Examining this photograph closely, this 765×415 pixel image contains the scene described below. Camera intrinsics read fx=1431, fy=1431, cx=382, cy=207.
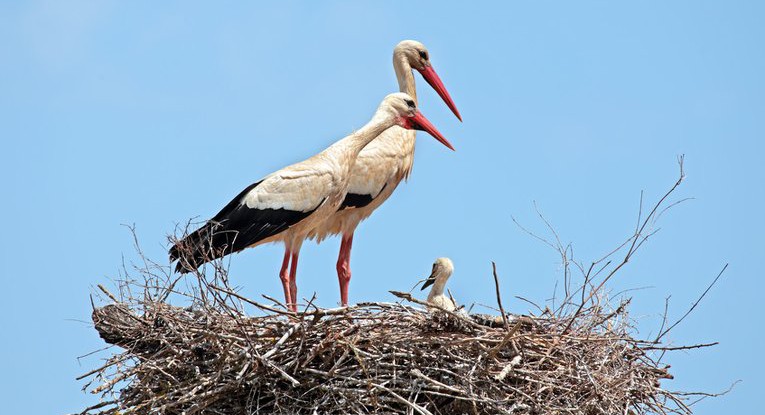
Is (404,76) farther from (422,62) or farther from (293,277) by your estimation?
(293,277)

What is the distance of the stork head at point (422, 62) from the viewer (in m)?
10.4

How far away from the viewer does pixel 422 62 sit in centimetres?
1043

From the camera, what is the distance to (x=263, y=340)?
6.99 metres

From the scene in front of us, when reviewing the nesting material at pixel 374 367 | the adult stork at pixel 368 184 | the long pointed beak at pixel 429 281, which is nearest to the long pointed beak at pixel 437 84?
the adult stork at pixel 368 184

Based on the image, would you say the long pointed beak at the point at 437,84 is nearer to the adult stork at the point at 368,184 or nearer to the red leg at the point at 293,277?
the adult stork at the point at 368,184

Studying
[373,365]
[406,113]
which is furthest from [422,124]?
[373,365]

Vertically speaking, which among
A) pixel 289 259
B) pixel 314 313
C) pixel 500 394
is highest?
pixel 289 259

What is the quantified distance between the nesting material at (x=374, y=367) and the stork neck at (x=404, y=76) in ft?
11.0

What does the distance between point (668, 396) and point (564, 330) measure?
0.68 metres

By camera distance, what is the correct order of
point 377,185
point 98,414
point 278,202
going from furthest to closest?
1. point 377,185
2. point 278,202
3. point 98,414

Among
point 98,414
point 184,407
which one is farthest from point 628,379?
point 98,414

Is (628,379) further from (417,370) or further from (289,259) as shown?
(289,259)

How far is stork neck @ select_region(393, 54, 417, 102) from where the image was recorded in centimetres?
1026

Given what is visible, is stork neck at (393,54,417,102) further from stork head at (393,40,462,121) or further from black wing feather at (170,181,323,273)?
black wing feather at (170,181,323,273)
